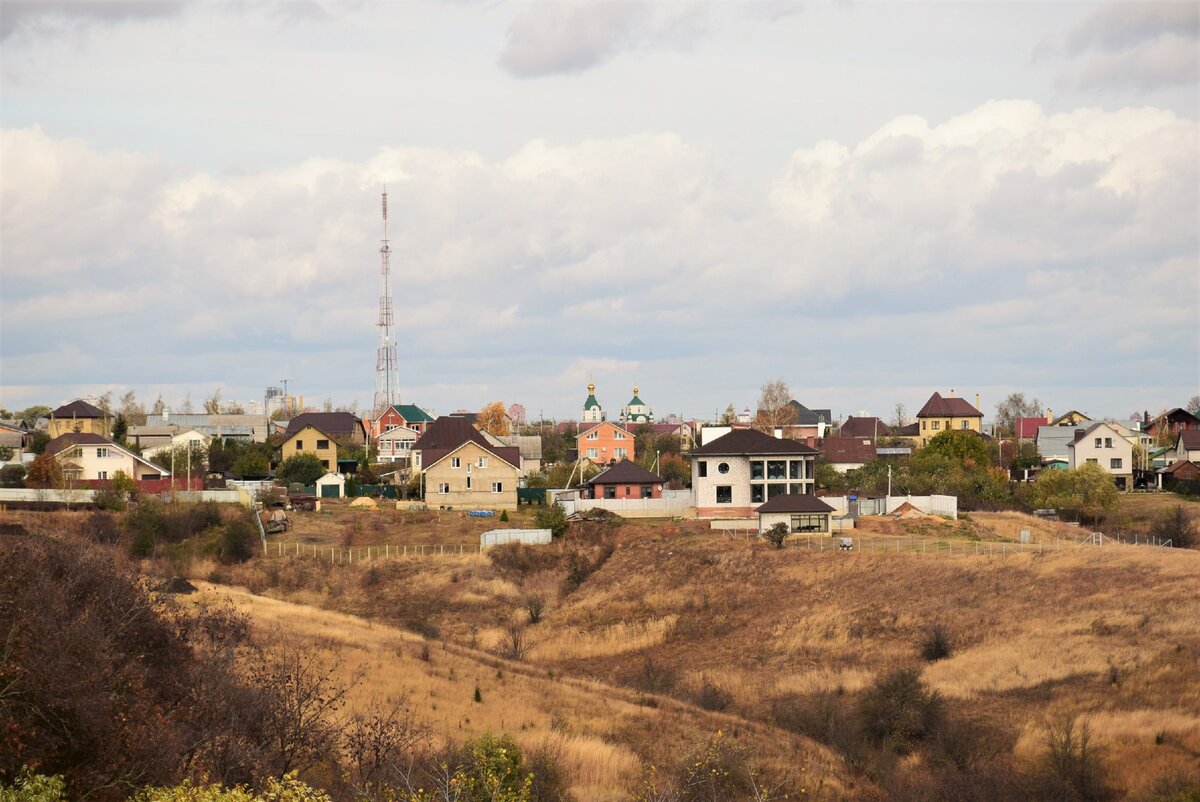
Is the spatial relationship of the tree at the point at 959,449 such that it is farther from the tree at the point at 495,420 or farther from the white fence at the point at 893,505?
the tree at the point at 495,420

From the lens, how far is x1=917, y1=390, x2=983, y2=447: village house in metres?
137

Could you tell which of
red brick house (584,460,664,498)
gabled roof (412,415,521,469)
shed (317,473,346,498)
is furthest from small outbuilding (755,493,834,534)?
shed (317,473,346,498)

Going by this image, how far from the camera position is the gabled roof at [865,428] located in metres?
142

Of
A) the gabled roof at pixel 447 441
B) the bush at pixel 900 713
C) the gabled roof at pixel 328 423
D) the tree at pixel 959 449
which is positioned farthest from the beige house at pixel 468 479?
the bush at pixel 900 713

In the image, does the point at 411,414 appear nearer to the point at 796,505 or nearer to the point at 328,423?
the point at 328,423

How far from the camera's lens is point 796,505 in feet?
226

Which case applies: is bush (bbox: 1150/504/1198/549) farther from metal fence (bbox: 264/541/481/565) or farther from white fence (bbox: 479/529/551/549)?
metal fence (bbox: 264/541/481/565)

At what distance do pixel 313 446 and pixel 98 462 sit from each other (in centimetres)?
2302

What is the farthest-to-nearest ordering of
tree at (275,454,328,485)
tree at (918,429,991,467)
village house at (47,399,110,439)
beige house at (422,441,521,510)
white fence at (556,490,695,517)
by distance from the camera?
village house at (47,399,110,439) < tree at (918,429,991,467) < tree at (275,454,328,485) < beige house at (422,441,521,510) < white fence at (556,490,695,517)

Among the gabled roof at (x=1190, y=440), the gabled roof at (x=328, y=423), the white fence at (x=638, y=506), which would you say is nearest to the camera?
the white fence at (x=638, y=506)

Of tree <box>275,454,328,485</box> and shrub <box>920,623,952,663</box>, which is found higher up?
tree <box>275,454,328,485</box>

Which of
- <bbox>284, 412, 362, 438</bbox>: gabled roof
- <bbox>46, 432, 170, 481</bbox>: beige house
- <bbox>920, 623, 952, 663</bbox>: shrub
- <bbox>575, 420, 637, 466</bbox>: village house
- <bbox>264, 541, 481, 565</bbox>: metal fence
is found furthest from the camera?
<bbox>575, 420, 637, 466</bbox>: village house

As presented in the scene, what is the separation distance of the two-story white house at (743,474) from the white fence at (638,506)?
79.1 inches

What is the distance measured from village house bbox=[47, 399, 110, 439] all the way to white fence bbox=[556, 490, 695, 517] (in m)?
61.9
